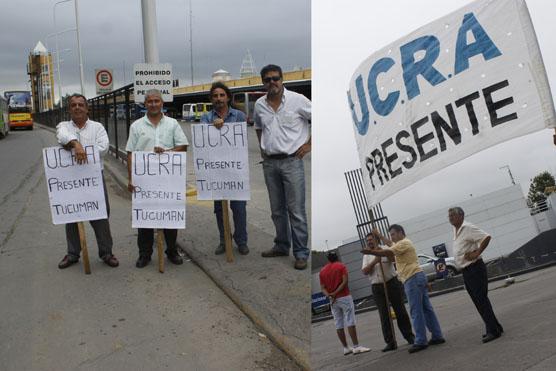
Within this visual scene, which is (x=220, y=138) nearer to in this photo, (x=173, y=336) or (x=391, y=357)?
(x=173, y=336)

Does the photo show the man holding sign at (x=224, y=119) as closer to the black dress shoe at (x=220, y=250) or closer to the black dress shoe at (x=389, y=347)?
the black dress shoe at (x=220, y=250)

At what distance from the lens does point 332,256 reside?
147cm

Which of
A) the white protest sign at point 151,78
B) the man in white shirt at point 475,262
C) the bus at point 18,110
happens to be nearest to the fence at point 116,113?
the white protest sign at point 151,78

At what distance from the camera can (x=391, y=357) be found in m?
1.41

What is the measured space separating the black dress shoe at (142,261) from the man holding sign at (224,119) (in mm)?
548

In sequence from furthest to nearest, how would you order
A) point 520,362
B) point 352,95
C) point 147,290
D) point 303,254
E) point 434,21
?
1. point 303,254
2. point 147,290
3. point 352,95
4. point 434,21
5. point 520,362

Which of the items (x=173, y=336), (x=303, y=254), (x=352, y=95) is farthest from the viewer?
(x=303, y=254)

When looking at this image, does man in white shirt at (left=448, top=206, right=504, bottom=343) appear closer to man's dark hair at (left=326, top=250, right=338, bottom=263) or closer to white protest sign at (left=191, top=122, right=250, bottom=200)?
man's dark hair at (left=326, top=250, right=338, bottom=263)

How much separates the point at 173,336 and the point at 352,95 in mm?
1906

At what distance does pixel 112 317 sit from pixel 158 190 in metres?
1.36

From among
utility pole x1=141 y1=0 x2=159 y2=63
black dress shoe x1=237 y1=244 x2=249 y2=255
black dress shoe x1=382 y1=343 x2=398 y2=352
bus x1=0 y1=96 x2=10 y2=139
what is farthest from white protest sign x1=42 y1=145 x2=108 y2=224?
Answer: bus x1=0 y1=96 x2=10 y2=139

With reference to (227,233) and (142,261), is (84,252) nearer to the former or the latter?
(142,261)

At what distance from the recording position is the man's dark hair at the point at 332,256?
1463 millimetres

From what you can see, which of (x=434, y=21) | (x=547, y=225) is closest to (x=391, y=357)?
(x=547, y=225)
